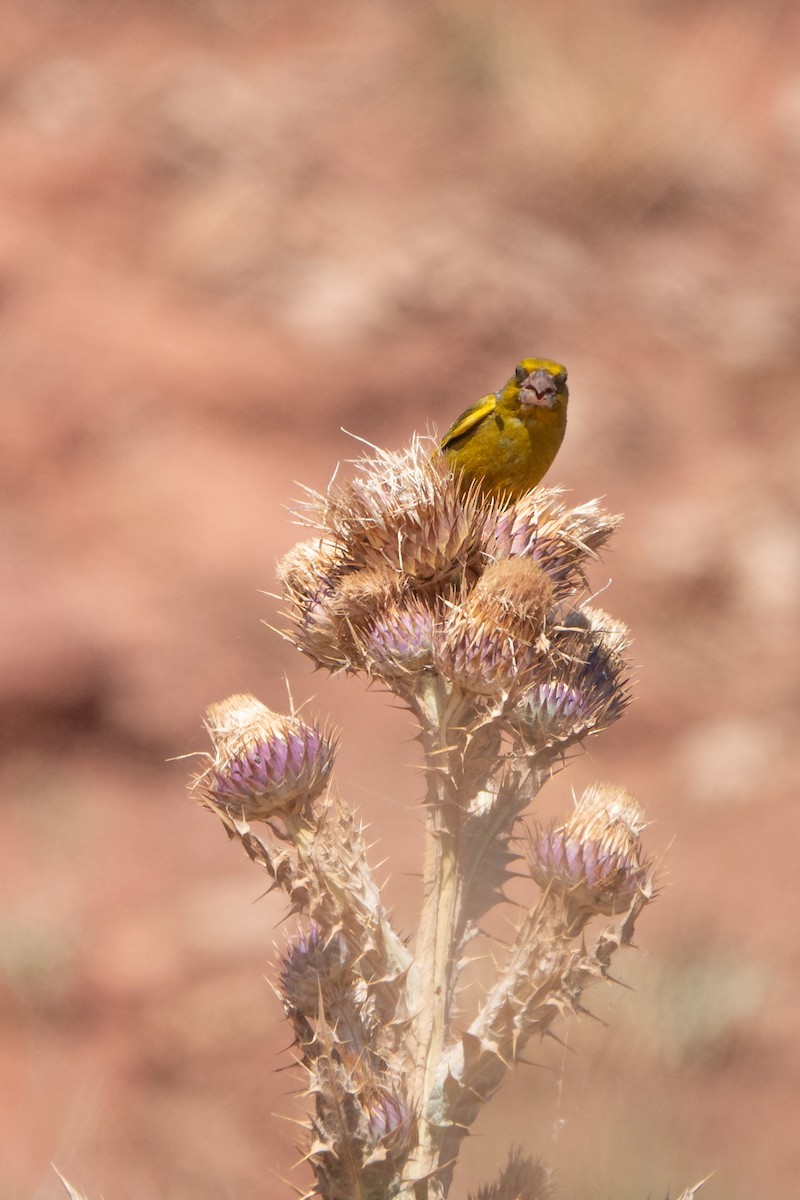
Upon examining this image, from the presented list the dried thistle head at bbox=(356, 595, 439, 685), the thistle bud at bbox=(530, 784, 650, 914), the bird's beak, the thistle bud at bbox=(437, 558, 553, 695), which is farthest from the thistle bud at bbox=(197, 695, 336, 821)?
the bird's beak

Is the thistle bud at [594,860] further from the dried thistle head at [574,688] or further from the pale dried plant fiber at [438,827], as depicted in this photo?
the dried thistle head at [574,688]

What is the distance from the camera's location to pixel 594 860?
2.52m

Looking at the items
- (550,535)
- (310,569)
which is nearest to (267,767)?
(310,569)

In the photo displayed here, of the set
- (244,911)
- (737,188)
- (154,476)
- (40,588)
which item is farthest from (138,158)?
(244,911)

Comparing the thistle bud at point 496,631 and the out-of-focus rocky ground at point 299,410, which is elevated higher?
the out-of-focus rocky ground at point 299,410

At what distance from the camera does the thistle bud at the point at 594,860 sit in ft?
8.26

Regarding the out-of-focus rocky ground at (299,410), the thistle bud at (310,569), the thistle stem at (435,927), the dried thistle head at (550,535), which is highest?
the out-of-focus rocky ground at (299,410)

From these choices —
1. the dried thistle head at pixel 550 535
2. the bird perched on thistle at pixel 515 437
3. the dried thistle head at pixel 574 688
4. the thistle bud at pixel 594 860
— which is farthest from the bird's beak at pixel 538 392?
the thistle bud at pixel 594 860

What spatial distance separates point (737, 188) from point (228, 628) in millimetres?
6967

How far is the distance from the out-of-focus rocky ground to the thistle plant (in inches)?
212

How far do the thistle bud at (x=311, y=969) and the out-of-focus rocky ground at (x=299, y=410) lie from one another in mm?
5509

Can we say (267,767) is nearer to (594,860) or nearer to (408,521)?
(408,521)

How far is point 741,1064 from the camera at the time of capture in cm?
711

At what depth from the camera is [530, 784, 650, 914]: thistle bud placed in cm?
252
